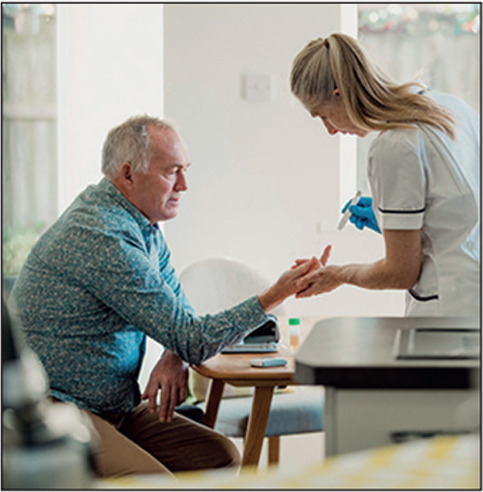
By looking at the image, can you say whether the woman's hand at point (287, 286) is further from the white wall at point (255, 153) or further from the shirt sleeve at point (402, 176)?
the white wall at point (255, 153)

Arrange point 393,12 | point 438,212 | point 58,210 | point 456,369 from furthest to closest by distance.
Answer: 1. point 393,12
2. point 58,210
3. point 438,212
4. point 456,369

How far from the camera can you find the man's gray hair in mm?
1967

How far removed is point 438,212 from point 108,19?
6.16 feet

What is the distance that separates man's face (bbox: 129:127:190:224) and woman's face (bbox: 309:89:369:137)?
38 cm

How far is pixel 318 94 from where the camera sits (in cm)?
175

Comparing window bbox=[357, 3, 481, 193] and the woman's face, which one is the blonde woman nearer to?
the woman's face

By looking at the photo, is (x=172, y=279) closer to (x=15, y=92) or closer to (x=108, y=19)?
(x=15, y=92)

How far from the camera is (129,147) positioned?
77.7 inches

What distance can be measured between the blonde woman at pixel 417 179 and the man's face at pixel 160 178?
0.43 meters

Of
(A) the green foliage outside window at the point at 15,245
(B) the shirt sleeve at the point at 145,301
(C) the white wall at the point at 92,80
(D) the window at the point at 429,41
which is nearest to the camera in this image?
(B) the shirt sleeve at the point at 145,301

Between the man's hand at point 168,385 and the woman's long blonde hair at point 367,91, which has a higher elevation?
the woman's long blonde hair at point 367,91

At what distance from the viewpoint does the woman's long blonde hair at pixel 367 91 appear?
1669 mm

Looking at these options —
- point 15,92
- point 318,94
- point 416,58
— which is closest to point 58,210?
point 15,92

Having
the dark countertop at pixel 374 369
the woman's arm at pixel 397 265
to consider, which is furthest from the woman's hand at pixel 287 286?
the dark countertop at pixel 374 369
